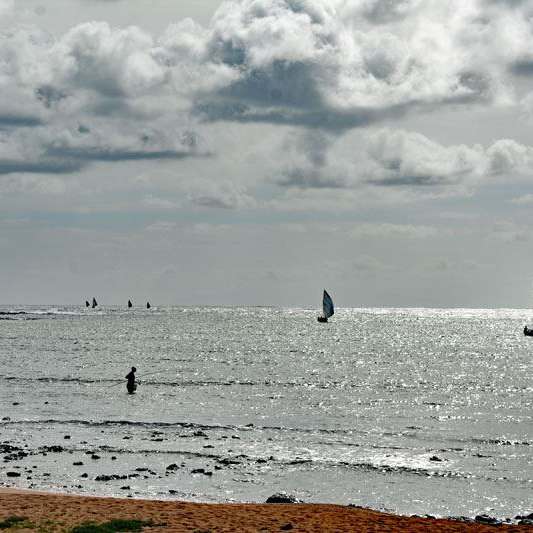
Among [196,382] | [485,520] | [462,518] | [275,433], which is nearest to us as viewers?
[485,520]

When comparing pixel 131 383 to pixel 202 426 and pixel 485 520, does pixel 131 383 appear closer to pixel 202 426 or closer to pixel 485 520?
pixel 202 426

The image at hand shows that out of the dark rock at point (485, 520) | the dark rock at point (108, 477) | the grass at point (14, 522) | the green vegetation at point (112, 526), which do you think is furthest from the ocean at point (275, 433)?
the grass at point (14, 522)

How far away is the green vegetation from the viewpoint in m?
22.7

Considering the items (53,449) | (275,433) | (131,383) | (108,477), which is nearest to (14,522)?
(108,477)

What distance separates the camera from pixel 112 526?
76.5 feet

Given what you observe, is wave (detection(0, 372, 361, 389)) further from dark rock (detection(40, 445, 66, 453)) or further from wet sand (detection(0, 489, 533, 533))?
wet sand (detection(0, 489, 533, 533))

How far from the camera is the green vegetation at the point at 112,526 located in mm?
22719

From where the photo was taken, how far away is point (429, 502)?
33.3 metres

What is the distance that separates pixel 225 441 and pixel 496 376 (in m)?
56.8

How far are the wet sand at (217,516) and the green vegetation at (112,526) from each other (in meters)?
0.37

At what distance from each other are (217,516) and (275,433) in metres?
24.3

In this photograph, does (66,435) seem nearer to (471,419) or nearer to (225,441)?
(225,441)

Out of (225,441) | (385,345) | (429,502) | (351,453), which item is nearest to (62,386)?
(225,441)

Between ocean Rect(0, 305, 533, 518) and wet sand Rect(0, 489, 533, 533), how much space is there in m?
5.31
